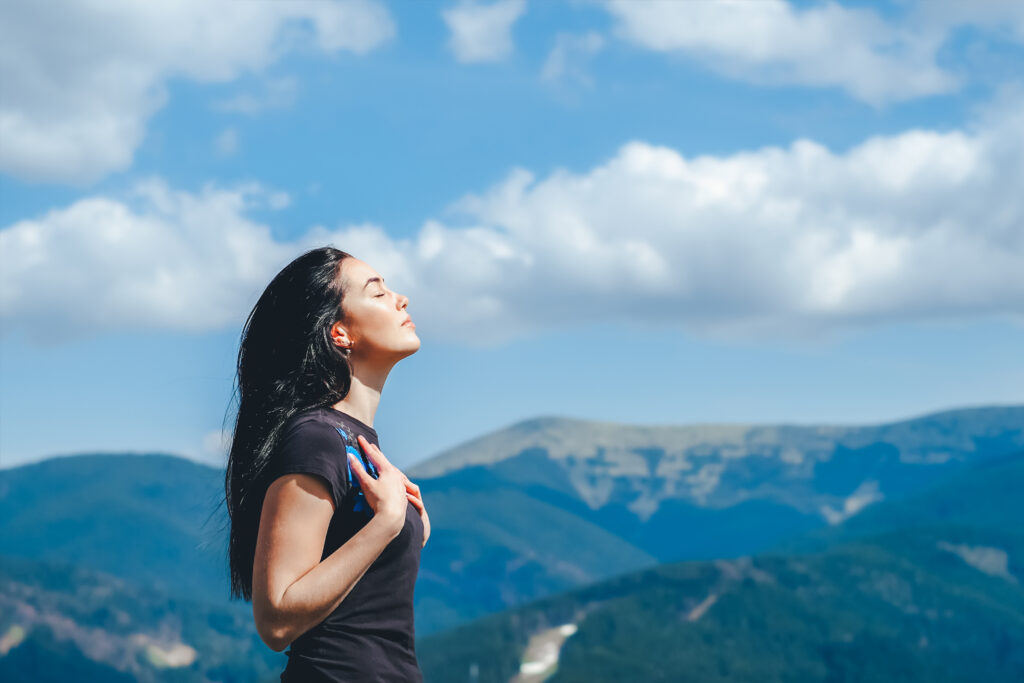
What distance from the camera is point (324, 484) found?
364cm

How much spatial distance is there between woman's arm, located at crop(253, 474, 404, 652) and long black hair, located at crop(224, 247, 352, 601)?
1.16 ft

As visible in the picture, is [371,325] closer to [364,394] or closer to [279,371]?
[364,394]

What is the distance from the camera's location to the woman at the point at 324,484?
143 inches

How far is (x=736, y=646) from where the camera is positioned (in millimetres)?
184500

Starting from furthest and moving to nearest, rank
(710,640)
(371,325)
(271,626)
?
(710,640), (371,325), (271,626)

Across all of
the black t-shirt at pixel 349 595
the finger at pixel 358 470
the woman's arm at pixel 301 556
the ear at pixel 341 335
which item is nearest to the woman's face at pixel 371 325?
the ear at pixel 341 335

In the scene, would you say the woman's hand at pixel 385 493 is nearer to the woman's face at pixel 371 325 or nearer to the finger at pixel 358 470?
the finger at pixel 358 470

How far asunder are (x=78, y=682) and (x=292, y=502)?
205 m

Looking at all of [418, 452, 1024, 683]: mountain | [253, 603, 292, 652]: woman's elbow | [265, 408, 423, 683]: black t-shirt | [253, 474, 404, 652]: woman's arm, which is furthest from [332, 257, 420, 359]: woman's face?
[418, 452, 1024, 683]: mountain

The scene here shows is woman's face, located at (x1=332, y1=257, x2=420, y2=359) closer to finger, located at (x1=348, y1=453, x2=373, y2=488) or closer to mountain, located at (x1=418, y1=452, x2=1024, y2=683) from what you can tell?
finger, located at (x1=348, y1=453, x2=373, y2=488)

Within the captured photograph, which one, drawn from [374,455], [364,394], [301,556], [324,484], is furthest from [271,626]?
[364,394]

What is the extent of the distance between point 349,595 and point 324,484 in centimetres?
39

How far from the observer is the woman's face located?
411 cm

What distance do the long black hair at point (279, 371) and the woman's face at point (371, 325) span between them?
4 centimetres
